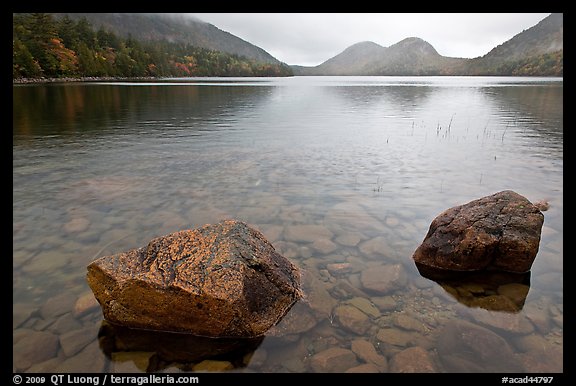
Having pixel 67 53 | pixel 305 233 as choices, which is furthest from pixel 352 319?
pixel 67 53

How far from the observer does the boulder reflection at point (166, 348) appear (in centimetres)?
612

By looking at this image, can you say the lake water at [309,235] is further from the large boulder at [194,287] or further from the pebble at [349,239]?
the large boulder at [194,287]

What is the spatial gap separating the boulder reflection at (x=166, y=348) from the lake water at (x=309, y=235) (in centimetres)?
3

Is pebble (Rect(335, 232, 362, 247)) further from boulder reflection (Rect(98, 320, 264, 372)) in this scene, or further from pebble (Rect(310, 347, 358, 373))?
boulder reflection (Rect(98, 320, 264, 372))

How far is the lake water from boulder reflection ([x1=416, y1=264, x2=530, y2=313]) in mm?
43

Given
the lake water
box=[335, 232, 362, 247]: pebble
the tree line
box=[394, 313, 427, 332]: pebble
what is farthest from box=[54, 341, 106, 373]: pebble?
the tree line

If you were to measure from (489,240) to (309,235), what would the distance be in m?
4.70

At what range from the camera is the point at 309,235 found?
420 inches

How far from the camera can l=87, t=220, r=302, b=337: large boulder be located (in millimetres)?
6410

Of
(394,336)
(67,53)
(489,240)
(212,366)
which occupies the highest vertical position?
(67,53)

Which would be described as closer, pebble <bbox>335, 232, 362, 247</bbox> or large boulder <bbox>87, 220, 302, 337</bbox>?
large boulder <bbox>87, 220, 302, 337</bbox>

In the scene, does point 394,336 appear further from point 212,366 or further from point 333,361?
point 212,366
